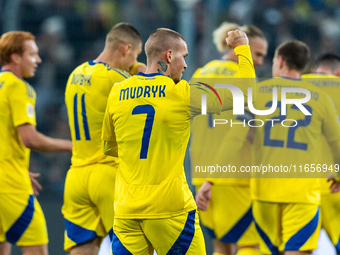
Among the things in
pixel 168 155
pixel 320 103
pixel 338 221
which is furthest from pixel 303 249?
pixel 168 155

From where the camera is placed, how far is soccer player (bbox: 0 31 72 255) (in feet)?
14.1

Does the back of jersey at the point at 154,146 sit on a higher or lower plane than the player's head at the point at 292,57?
lower

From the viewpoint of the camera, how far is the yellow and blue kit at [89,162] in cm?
420

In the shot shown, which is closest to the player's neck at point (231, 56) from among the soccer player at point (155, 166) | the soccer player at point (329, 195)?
the soccer player at point (329, 195)

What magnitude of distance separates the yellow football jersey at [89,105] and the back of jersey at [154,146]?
0.97 m

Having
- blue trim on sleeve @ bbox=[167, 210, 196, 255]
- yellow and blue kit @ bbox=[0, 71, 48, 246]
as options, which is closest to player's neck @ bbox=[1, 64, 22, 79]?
yellow and blue kit @ bbox=[0, 71, 48, 246]

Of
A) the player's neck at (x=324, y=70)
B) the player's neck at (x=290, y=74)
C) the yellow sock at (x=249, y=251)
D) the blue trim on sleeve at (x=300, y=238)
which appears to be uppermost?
the player's neck at (x=290, y=74)

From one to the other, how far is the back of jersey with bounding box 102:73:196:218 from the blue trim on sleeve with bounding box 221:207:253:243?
169 cm

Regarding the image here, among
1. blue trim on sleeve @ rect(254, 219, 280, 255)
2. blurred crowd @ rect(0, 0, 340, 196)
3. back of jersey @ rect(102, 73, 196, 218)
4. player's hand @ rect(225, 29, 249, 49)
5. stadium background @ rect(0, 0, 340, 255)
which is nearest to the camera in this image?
back of jersey @ rect(102, 73, 196, 218)

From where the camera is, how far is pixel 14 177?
4387 mm

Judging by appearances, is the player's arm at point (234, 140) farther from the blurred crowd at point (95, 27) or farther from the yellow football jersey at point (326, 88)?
the blurred crowd at point (95, 27)

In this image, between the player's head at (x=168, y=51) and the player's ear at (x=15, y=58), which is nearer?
the player's head at (x=168, y=51)

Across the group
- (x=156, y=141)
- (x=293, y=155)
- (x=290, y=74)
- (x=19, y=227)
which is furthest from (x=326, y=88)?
(x=19, y=227)

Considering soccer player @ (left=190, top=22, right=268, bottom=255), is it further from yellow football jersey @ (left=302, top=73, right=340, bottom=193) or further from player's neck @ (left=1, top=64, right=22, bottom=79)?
player's neck @ (left=1, top=64, right=22, bottom=79)
